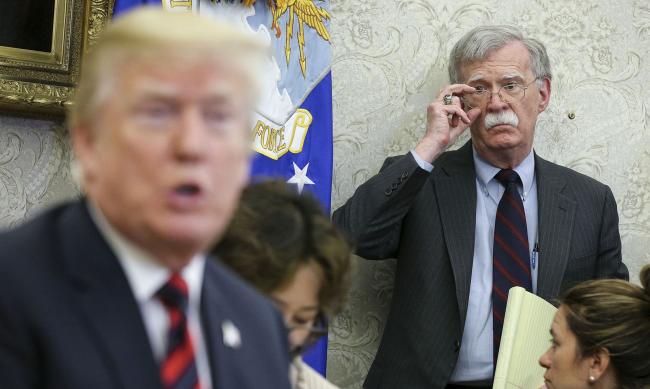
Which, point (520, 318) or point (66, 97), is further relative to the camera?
point (66, 97)

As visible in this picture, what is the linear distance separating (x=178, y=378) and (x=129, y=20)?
0.31m

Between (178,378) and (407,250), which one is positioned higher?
(178,378)

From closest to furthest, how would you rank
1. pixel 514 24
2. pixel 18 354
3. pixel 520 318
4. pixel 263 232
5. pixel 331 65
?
pixel 18 354
pixel 263 232
pixel 520 318
pixel 331 65
pixel 514 24

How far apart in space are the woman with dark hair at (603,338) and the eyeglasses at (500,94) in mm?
1125

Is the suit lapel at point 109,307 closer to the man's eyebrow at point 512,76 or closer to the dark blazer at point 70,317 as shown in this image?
the dark blazer at point 70,317

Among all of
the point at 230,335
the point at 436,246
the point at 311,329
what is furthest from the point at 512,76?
the point at 230,335

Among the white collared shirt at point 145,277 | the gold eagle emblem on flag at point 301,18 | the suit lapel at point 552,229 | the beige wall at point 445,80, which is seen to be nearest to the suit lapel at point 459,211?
the suit lapel at point 552,229

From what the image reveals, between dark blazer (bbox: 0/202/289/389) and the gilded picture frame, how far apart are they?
2.56m

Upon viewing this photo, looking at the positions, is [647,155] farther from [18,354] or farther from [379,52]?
[18,354]

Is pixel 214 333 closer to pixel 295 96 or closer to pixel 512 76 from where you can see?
pixel 295 96

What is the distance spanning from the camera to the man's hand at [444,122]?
146 inches

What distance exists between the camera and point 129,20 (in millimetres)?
900

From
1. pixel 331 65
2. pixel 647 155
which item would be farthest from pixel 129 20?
pixel 647 155

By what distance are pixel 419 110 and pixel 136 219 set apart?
339 cm
